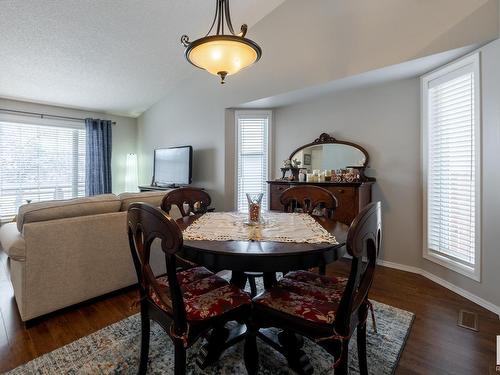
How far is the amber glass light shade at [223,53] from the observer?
161cm

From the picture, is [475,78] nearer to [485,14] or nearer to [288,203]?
[485,14]

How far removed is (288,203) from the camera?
7.31 ft

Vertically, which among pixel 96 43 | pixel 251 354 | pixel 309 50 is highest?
pixel 96 43

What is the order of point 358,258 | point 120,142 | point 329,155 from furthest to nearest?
point 120,142, point 329,155, point 358,258

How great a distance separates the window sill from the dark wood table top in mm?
1761

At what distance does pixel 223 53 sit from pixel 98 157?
4503 mm

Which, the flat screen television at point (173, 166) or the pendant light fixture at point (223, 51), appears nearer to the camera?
the pendant light fixture at point (223, 51)

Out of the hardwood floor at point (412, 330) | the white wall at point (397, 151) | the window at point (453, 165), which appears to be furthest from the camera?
the window at point (453, 165)

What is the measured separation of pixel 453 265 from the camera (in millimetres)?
2373

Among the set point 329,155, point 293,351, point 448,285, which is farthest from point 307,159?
point 293,351

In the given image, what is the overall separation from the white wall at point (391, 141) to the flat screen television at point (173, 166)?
226 cm

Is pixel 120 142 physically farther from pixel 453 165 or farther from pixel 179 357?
pixel 453 165

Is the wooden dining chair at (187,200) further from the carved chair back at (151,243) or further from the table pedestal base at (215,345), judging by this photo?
the table pedestal base at (215,345)

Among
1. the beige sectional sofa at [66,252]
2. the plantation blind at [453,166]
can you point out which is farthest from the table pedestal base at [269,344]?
the plantation blind at [453,166]
